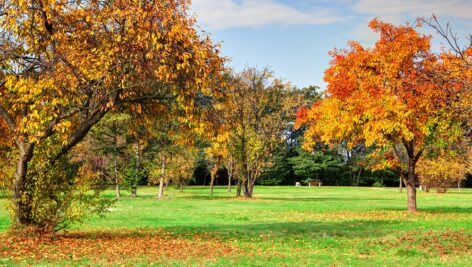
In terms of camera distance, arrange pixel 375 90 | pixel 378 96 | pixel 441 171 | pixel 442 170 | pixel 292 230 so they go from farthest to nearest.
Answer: pixel 441 171 < pixel 442 170 < pixel 375 90 < pixel 378 96 < pixel 292 230

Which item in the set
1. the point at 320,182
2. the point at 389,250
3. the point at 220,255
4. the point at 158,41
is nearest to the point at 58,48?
the point at 158,41

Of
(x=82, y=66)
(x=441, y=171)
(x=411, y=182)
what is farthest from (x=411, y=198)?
(x=441, y=171)

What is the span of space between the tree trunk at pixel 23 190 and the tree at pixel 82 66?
0.03 metres

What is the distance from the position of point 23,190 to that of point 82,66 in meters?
3.82

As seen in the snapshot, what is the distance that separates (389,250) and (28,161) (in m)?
9.91

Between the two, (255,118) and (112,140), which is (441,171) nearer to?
(255,118)

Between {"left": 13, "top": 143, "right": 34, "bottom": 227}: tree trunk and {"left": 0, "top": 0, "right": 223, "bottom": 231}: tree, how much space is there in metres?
0.03

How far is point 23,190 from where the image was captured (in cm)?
1420

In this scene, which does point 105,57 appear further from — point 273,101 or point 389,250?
point 273,101

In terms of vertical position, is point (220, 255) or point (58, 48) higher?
point (58, 48)

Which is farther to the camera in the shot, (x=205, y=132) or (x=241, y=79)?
→ (x=241, y=79)

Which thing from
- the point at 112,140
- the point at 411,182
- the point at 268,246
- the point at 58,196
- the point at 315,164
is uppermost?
the point at 112,140

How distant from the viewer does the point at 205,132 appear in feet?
48.9

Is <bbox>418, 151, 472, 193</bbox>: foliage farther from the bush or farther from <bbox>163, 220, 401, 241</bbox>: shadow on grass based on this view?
<bbox>163, 220, 401, 241</bbox>: shadow on grass
